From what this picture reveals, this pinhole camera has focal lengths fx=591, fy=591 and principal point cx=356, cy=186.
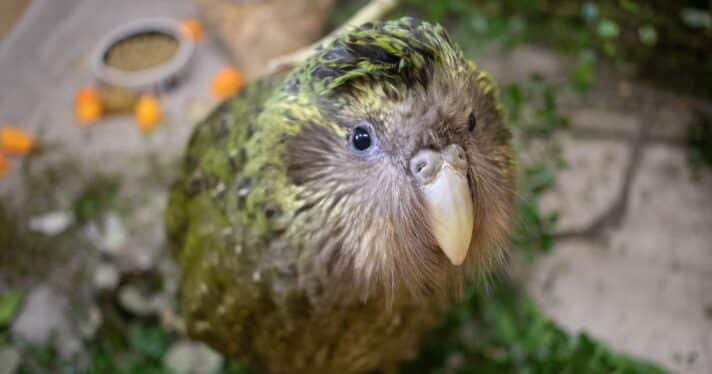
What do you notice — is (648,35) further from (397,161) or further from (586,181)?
(397,161)

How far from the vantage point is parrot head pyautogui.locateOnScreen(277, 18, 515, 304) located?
132cm

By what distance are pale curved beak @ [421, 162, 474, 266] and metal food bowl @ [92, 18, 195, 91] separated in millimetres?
2754

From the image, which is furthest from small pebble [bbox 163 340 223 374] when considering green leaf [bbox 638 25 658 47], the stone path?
green leaf [bbox 638 25 658 47]

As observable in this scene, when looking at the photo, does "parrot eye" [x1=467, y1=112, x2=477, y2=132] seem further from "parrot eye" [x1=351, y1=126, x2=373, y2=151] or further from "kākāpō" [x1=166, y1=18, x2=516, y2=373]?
"parrot eye" [x1=351, y1=126, x2=373, y2=151]

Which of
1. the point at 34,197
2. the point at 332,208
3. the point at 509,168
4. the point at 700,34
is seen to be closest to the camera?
the point at 332,208

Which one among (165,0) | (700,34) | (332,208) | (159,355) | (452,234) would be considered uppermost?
(165,0)

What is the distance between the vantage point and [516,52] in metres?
3.43

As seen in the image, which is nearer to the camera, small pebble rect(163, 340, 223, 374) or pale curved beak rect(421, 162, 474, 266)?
pale curved beak rect(421, 162, 474, 266)

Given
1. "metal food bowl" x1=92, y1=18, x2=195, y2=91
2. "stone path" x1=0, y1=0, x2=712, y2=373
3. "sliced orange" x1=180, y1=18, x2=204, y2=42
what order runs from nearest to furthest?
"stone path" x1=0, y1=0, x2=712, y2=373
"metal food bowl" x1=92, y1=18, x2=195, y2=91
"sliced orange" x1=180, y1=18, x2=204, y2=42

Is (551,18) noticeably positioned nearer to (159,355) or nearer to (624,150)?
(624,150)

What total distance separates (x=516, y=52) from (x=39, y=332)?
2.93m

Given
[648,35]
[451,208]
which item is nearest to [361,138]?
[451,208]

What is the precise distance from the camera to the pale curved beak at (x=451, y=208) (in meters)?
1.27

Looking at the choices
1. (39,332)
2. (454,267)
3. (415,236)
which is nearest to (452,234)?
(415,236)
